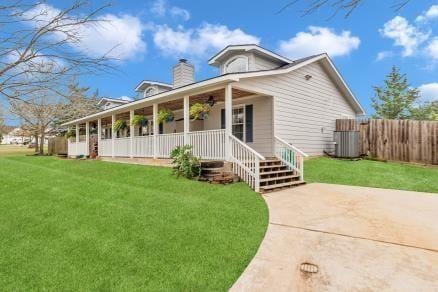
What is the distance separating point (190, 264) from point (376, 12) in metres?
3.48

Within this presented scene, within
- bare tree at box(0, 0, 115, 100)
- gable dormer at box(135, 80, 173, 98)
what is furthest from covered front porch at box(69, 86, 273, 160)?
bare tree at box(0, 0, 115, 100)

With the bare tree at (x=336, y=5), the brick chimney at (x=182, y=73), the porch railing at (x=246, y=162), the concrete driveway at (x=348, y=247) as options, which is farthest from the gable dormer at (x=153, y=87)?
A: the bare tree at (x=336, y=5)

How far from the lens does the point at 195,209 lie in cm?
538

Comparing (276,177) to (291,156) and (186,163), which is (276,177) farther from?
(186,163)

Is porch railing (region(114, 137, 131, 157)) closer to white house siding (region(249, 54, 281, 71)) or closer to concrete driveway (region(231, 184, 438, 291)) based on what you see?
white house siding (region(249, 54, 281, 71))

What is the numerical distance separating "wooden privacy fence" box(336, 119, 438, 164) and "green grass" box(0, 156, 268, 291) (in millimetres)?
8399

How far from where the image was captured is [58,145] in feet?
82.7

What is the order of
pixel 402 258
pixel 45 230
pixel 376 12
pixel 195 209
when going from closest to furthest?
pixel 376 12 < pixel 402 258 < pixel 45 230 < pixel 195 209

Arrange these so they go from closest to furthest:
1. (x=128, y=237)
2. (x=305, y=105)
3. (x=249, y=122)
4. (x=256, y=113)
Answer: (x=128, y=237) < (x=256, y=113) < (x=249, y=122) < (x=305, y=105)

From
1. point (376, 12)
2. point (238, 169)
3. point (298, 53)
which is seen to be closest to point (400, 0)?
point (376, 12)

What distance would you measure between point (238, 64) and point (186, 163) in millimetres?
5605

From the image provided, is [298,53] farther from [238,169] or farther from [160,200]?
[160,200]

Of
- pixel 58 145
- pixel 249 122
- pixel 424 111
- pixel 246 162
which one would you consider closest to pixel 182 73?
pixel 249 122

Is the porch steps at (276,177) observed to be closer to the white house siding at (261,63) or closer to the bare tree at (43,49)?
the white house siding at (261,63)
